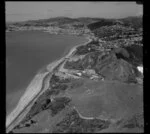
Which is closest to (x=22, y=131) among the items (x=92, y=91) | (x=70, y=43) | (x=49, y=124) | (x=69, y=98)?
(x=49, y=124)

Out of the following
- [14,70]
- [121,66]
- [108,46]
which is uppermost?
[108,46]

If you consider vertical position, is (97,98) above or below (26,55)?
below

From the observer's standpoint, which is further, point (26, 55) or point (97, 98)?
point (26, 55)

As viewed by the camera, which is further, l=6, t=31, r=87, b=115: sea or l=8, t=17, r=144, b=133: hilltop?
l=6, t=31, r=87, b=115: sea

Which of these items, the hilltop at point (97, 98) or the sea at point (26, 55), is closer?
the hilltop at point (97, 98)

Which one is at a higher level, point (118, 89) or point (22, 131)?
point (118, 89)
